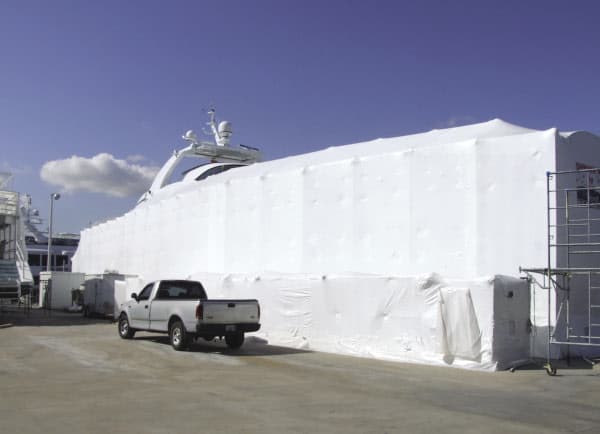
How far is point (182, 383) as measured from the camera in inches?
415

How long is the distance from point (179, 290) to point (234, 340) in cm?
237

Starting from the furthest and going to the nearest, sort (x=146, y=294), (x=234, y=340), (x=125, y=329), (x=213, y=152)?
(x=213, y=152)
(x=125, y=329)
(x=146, y=294)
(x=234, y=340)

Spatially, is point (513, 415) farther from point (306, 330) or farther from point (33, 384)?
point (306, 330)

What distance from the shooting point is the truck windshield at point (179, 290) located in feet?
56.4

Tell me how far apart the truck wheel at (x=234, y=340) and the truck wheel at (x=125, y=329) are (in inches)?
146

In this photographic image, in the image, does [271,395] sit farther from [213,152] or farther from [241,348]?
[213,152]

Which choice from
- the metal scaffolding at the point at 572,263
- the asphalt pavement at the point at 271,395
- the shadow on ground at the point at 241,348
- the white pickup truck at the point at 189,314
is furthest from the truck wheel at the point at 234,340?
the metal scaffolding at the point at 572,263

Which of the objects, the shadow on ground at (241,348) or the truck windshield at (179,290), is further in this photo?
the truck windshield at (179,290)

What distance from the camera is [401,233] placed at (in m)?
18.7

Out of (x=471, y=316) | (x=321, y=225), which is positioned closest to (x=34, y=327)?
(x=321, y=225)

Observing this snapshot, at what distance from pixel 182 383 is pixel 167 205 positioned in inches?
858

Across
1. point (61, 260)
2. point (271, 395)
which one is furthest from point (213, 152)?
point (61, 260)

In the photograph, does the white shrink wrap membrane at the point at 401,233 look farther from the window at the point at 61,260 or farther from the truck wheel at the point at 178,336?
the window at the point at 61,260

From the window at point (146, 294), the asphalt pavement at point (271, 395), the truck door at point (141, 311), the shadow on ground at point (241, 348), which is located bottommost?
the shadow on ground at point (241, 348)
